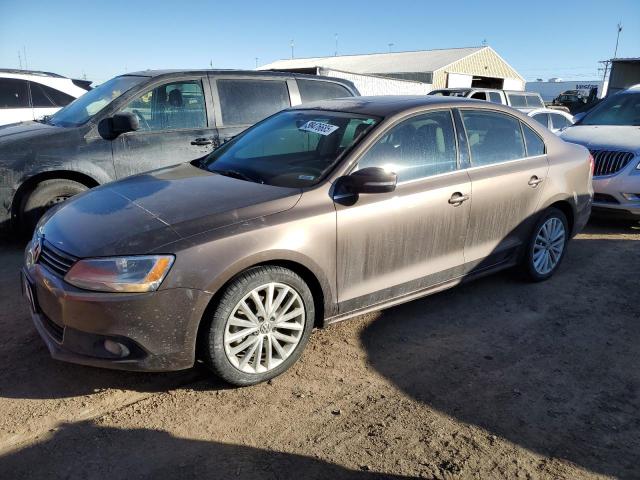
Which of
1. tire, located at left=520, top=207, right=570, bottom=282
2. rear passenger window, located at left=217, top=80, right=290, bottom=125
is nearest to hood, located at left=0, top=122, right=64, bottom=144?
rear passenger window, located at left=217, top=80, right=290, bottom=125

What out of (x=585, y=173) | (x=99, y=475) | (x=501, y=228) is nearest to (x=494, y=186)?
(x=501, y=228)

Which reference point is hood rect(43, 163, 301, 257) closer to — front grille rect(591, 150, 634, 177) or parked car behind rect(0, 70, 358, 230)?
parked car behind rect(0, 70, 358, 230)

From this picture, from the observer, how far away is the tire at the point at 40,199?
5.08 metres

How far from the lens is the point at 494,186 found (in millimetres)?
4000

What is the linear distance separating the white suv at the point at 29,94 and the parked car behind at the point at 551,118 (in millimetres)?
9723

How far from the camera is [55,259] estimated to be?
9.21ft

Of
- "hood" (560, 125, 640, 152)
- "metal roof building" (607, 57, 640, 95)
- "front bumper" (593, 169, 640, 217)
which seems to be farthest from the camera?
"metal roof building" (607, 57, 640, 95)

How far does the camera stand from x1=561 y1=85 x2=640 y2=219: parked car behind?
639 cm

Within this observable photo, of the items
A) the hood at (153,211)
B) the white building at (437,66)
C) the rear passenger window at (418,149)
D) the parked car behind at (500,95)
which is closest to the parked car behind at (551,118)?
the parked car behind at (500,95)

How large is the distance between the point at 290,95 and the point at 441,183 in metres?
3.29

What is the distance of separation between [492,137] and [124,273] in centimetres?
308

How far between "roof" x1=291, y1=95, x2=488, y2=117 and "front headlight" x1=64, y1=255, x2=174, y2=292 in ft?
6.28

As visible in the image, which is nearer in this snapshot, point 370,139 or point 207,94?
point 370,139

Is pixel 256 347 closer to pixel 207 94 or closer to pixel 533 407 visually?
pixel 533 407
